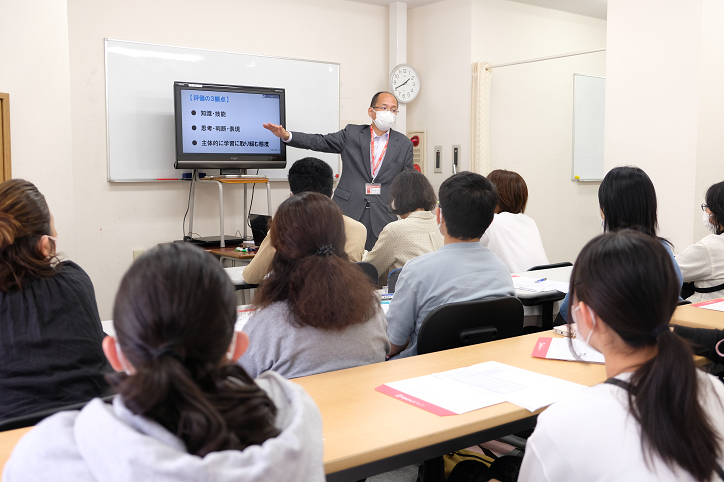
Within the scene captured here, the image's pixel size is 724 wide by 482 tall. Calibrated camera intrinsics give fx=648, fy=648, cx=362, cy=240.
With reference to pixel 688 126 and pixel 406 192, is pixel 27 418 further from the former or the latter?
pixel 688 126

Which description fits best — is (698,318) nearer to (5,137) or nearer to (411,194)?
(411,194)

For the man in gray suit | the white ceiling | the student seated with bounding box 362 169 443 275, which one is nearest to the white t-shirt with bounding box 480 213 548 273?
the student seated with bounding box 362 169 443 275

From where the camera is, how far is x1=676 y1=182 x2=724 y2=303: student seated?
3191 mm

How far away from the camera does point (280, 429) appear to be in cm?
87

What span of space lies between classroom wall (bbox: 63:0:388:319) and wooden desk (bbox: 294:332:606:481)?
3.74m

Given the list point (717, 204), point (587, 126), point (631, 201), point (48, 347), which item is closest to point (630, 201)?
point (631, 201)

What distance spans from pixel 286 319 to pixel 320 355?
0.13 m

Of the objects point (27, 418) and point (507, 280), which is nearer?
point (27, 418)

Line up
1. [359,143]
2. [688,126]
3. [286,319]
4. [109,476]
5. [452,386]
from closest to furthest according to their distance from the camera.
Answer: [109,476] < [452,386] < [286,319] < [688,126] < [359,143]

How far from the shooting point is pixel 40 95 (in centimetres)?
390

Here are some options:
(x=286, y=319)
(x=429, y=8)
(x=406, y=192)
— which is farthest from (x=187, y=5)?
(x=286, y=319)

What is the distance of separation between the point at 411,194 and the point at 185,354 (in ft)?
9.30

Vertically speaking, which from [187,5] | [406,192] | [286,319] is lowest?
[286,319]

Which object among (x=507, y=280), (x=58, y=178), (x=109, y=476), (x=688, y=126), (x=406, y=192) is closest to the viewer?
(x=109, y=476)
